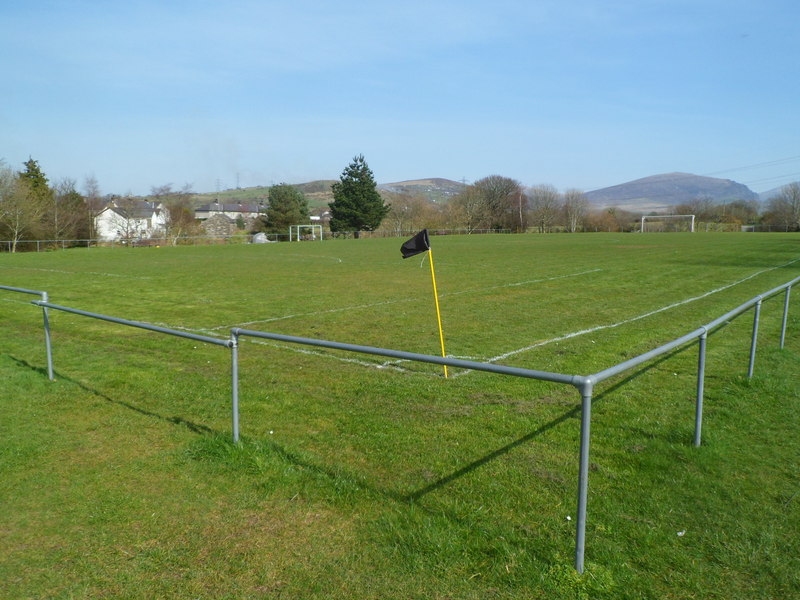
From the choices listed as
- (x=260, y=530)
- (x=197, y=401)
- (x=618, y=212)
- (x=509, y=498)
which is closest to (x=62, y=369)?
(x=197, y=401)

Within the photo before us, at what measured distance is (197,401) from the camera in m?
7.02

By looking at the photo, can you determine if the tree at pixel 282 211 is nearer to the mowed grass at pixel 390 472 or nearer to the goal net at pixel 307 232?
the goal net at pixel 307 232

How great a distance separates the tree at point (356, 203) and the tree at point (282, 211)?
236 inches

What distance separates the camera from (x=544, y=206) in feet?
355

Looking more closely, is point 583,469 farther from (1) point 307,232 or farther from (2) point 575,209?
(2) point 575,209

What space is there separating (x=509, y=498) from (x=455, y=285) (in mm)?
15115

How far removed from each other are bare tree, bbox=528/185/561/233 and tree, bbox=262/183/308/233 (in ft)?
140

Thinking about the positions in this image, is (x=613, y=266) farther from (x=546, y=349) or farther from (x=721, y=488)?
(x=721, y=488)

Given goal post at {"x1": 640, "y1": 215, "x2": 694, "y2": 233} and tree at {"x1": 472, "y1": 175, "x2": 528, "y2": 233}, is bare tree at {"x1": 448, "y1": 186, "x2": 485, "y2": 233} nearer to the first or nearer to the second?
tree at {"x1": 472, "y1": 175, "x2": 528, "y2": 233}

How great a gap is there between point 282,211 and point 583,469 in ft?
271

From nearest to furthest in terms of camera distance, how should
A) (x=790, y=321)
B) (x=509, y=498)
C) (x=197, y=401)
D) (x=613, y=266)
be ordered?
(x=509, y=498)
(x=197, y=401)
(x=790, y=321)
(x=613, y=266)

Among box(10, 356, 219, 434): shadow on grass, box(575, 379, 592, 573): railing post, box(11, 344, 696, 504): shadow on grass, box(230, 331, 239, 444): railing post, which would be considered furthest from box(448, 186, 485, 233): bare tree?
box(575, 379, 592, 573): railing post

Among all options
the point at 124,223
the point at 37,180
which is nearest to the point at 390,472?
the point at 37,180

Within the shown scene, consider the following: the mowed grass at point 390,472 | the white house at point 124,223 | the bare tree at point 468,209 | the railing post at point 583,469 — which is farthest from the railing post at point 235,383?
the bare tree at point 468,209
